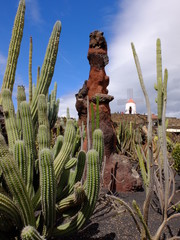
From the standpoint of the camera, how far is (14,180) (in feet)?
5.22

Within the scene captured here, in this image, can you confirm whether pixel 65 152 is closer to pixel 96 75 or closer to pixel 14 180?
pixel 14 180

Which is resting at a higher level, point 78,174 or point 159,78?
point 159,78

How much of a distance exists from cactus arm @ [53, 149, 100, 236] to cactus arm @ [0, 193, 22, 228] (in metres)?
0.32

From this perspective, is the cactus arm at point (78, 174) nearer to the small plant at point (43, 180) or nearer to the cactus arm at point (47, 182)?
the small plant at point (43, 180)

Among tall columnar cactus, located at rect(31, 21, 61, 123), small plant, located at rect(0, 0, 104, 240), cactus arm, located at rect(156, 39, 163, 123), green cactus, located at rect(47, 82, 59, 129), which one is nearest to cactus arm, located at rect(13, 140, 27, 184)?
small plant, located at rect(0, 0, 104, 240)

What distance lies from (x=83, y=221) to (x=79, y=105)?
10.5 ft

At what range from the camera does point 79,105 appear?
4891 millimetres

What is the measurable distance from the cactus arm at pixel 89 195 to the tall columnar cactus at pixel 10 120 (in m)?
0.82

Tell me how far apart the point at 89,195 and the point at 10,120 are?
1053 millimetres

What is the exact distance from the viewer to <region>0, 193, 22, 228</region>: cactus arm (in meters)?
1.65

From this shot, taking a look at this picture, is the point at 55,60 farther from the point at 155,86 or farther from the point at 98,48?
the point at 98,48

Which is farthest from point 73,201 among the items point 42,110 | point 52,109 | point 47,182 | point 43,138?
point 52,109

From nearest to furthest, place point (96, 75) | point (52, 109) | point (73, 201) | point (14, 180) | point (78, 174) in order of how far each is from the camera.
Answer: point (14, 180) < point (73, 201) < point (78, 174) < point (96, 75) < point (52, 109)

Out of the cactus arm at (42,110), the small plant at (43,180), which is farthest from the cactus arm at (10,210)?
the cactus arm at (42,110)
